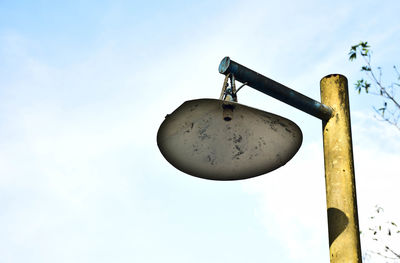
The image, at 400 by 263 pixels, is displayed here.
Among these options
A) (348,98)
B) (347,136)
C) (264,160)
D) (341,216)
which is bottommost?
(341,216)

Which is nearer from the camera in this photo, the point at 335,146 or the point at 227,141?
the point at 227,141

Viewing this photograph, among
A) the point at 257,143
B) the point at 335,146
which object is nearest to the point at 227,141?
the point at 257,143

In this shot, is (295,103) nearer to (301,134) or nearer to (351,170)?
(301,134)

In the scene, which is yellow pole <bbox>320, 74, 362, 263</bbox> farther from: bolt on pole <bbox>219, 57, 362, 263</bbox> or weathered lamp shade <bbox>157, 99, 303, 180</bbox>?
weathered lamp shade <bbox>157, 99, 303, 180</bbox>

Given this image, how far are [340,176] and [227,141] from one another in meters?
0.73

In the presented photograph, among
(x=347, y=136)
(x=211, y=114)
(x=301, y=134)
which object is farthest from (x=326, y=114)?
(x=211, y=114)

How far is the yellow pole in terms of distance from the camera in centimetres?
291

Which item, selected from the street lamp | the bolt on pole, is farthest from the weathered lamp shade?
the bolt on pole

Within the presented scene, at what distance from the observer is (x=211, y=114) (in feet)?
9.19

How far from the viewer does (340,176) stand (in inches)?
121

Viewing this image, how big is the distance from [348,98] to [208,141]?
1.03 meters

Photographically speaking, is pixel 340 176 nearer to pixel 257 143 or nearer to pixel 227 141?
pixel 257 143

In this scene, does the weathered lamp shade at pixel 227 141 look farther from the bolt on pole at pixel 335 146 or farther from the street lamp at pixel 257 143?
the bolt on pole at pixel 335 146

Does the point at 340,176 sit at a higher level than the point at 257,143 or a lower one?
lower
